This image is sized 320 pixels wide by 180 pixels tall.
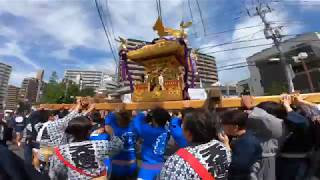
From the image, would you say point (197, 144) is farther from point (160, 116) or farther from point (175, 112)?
point (175, 112)

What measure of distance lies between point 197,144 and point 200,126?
0.14m

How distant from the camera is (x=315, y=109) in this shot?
365cm

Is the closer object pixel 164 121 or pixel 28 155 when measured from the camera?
pixel 164 121

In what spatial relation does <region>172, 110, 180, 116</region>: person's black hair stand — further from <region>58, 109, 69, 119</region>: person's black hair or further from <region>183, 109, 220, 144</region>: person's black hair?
<region>183, 109, 220, 144</region>: person's black hair

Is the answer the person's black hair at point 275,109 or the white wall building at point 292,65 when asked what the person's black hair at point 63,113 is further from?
the white wall building at point 292,65

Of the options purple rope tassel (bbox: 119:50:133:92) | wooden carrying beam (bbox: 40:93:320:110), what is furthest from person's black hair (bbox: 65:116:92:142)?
purple rope tassel (bbox: 119:50:133:92)

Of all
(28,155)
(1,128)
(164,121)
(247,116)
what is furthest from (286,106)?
(28,155)

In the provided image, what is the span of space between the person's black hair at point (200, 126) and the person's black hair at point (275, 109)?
50.1 inches

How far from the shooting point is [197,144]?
236cm

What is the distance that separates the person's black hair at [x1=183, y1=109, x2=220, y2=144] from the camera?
7.68ft

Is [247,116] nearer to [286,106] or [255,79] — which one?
[286,106]

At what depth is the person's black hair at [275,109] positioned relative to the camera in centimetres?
346

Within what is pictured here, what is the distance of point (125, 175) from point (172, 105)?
4.68ft

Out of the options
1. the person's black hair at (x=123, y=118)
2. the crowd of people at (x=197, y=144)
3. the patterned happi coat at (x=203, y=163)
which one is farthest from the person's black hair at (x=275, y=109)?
the person's black hair at (x=123, y=118)
